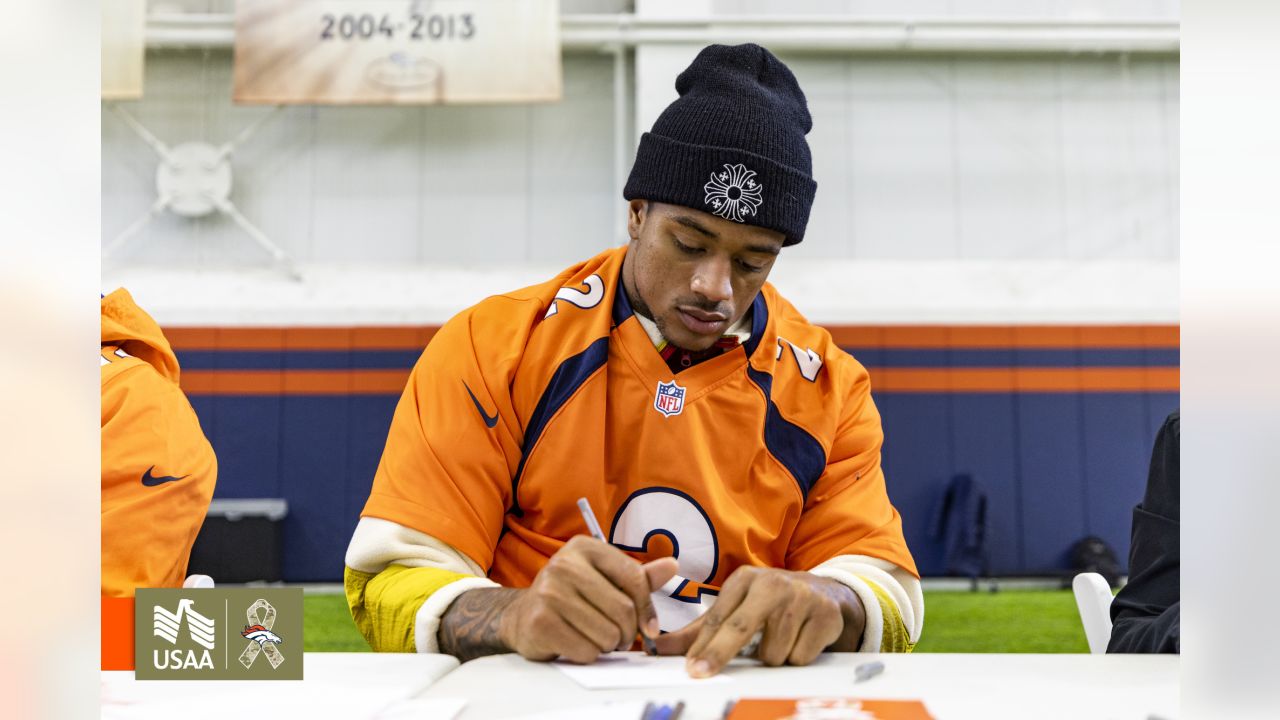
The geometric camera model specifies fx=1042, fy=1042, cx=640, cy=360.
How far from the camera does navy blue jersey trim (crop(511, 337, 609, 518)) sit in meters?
1.14

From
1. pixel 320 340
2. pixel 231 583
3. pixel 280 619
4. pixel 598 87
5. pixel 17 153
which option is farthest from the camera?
pixel 598 87

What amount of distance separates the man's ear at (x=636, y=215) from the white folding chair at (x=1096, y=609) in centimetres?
61

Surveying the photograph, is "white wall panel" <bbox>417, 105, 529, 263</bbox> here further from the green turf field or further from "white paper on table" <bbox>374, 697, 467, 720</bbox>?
"white paper on table" <bbox>374, 697, 467, 720</bbox>

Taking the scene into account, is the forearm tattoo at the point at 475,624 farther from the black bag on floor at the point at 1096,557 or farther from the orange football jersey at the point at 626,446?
the black bag on floor at the point at 1096,557

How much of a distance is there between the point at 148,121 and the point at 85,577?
526 cm

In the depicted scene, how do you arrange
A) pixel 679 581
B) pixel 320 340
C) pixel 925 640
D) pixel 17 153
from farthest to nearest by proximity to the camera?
pixel 320 340, pixel 925 640, pixel 679 581, pixel 17 153

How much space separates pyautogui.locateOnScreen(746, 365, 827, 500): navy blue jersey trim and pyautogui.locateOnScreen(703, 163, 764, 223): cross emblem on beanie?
185mm

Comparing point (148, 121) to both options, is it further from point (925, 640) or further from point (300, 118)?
point (925, 640)

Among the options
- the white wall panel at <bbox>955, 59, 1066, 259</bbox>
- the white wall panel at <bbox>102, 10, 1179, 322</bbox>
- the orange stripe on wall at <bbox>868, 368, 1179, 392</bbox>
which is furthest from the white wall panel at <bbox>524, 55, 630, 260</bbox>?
the white wall panel at <bbox>955, 59, 1066, 259</bbox>

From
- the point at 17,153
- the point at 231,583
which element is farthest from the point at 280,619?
the point at 231,583

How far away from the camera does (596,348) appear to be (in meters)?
1.16

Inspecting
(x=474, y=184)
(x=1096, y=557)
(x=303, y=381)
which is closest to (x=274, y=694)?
(x=303, y=381)

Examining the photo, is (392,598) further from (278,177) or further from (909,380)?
(278,177)

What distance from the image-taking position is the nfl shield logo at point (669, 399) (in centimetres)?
116
